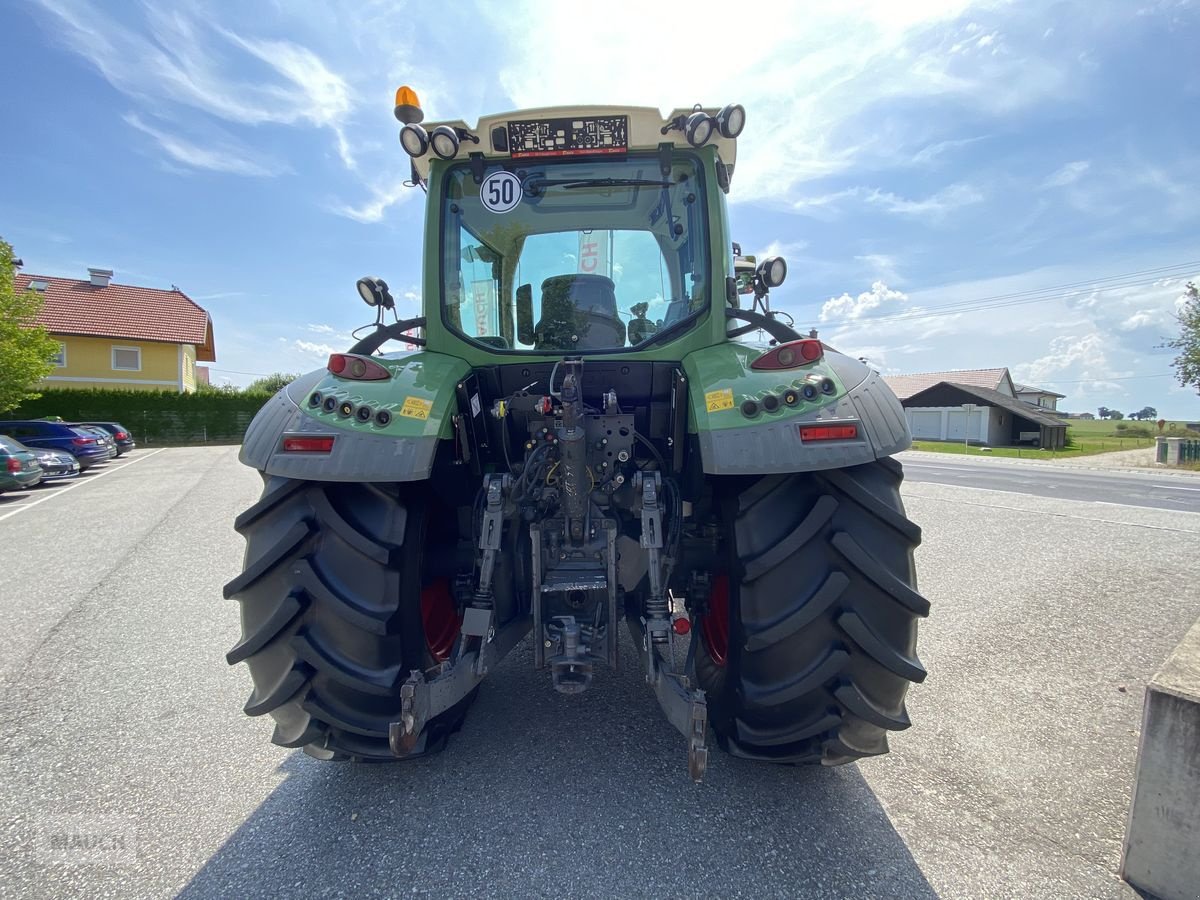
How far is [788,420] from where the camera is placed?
188 cm

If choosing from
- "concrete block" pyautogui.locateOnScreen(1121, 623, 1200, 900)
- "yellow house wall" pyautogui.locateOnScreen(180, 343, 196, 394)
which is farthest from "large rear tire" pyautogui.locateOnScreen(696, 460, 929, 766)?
"yellow house wall" pyautogui.locateOnScreen(180, 343, 196, 394)

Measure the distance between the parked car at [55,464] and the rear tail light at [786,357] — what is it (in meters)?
15.7

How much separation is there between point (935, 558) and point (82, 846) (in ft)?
20.8

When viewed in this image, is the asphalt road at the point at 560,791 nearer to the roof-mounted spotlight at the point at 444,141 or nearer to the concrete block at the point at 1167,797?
the concrete block at the point at 1167,797

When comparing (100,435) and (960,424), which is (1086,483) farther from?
(100,435)

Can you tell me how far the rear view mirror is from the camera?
2729 millimetres

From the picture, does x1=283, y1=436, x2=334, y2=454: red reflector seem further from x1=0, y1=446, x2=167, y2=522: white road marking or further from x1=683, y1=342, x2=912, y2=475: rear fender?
x1=0, y1=446, x2=167, y2=522: white road marking

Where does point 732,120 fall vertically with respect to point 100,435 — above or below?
above

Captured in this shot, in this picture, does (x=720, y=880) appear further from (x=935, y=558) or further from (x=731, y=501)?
(x=935, y=558)

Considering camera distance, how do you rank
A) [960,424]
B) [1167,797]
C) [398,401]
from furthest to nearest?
[960,424] → [398,401] → [1167,797]

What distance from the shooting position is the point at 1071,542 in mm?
6375

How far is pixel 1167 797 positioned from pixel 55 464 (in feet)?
57.0

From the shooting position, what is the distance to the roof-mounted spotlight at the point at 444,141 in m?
2.35

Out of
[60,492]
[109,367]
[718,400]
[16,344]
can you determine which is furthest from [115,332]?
[718,400]
